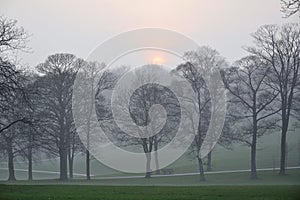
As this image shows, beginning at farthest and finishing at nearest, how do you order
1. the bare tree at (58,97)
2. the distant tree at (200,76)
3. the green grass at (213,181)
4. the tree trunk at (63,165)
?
the tree trunk at (63,165) → the bare tree at (58,97) → the distant tree at (200,76) → the green grass at (213,181)

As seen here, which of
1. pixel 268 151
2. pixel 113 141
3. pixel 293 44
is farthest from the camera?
pixel 268 151

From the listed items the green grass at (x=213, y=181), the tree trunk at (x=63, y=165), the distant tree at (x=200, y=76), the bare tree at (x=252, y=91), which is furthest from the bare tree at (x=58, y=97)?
the bare tree at (x=252, y=91)

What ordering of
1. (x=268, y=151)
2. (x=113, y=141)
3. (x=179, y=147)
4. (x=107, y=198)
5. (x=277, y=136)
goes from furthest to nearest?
1. (x=277, y=136)
2. (x=268, y=151)
3. (x=113, y=141)
4. (x=179, y=147)
5. (x=107, y=198)

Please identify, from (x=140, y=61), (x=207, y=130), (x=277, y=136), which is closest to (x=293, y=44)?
(x=207, y=130)

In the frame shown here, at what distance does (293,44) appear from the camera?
3997 centimetres

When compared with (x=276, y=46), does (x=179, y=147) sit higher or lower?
lower

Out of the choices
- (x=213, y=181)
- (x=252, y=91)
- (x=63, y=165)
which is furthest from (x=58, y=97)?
(x=252, y=91)

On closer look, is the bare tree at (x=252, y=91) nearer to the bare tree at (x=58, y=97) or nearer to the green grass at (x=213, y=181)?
the green grass at (x=213, y=181)

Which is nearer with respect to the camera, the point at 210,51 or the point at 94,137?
the point at 210,51

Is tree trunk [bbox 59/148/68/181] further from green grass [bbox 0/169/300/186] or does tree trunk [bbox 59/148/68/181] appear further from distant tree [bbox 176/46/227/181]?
distant tree [bbox 176/46/227/181]

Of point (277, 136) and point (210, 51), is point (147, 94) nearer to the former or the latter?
point (210, 51)

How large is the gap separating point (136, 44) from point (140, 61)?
5.04 m

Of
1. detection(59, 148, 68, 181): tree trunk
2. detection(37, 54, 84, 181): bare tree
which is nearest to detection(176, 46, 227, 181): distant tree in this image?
detection(37, 54, 84, 181): bare tree

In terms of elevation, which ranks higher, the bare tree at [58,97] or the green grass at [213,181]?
the bare tree at [58,97]
